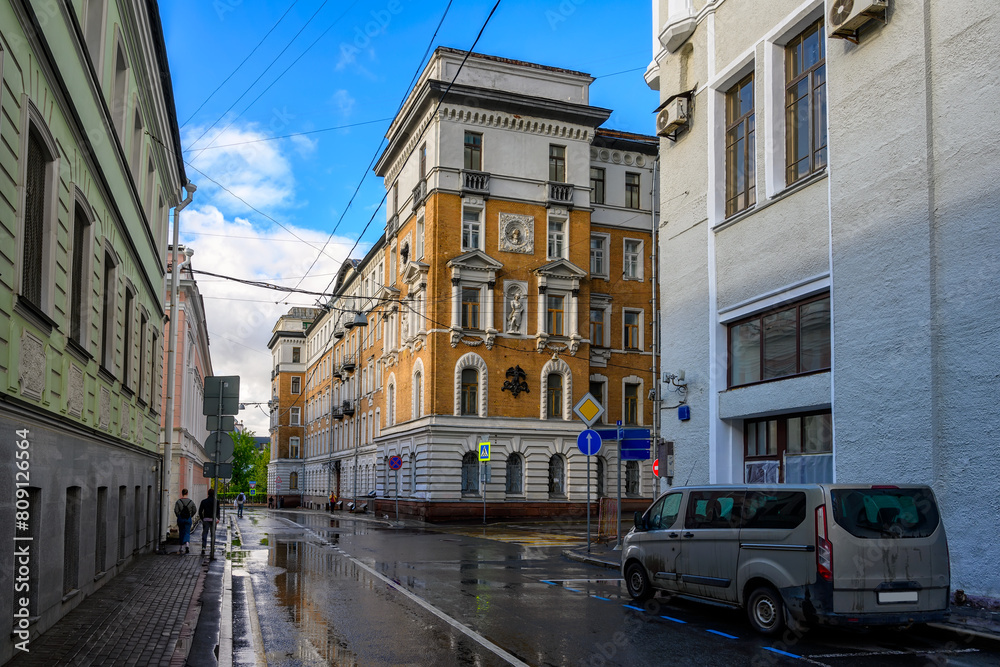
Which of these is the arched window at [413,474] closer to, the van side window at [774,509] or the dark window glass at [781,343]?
the dark window glass at [781,343]

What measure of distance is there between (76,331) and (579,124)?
35670mm

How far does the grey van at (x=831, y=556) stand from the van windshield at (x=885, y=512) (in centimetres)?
1

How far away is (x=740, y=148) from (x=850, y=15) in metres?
4.32

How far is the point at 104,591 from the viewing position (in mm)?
13508

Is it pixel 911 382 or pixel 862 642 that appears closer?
pixel 862 642

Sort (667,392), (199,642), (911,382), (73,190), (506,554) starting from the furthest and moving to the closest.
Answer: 1. (506,554)
2. (667,392)
3. (911,382)
4. (73,190)
5. (199,642)

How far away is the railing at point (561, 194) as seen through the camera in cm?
4428

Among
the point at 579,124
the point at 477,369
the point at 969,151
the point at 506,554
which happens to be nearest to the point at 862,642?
the point at 969,151

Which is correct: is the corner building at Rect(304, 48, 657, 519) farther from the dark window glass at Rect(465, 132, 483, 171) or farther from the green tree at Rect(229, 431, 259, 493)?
the green tree at Rect(229, 431, 259, 493)

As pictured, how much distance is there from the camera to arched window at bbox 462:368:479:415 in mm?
42875

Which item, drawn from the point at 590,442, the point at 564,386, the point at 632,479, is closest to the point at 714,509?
the point at 590,442

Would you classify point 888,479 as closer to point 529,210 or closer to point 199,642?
point 199,642

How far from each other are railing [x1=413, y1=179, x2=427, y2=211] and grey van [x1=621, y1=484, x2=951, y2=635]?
34.2 m

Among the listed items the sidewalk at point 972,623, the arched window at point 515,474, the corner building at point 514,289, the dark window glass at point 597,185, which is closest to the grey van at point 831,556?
the sidewalk at point 972,623
